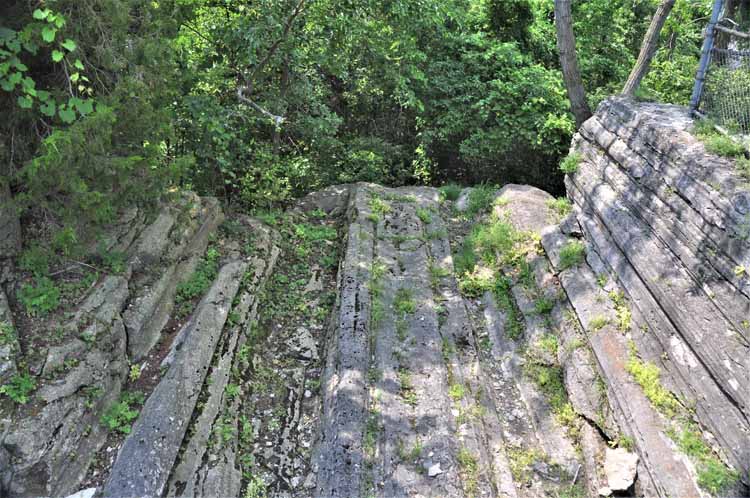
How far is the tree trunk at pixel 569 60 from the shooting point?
800 centimetres

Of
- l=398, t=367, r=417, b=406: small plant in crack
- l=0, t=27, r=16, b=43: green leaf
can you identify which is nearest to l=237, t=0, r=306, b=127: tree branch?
l=0, t=27, r=16, b=43: green leaf

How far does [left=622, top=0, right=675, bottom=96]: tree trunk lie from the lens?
7822 millimetres

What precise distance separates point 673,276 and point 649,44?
5.36m

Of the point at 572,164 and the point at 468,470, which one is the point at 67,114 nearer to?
the point at 468,470

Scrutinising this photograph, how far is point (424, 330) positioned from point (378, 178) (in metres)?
5.09

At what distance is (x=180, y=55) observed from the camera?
19.2 ft

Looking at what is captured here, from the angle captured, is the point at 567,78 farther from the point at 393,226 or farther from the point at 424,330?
the point at 424,330

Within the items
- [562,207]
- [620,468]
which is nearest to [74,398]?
[620,468]

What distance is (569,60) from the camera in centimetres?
831

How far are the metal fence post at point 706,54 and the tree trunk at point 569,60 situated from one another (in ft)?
8.53

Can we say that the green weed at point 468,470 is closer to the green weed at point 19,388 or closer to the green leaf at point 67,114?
the green weed at point 19,388

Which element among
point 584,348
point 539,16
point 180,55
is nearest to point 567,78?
point 539,16

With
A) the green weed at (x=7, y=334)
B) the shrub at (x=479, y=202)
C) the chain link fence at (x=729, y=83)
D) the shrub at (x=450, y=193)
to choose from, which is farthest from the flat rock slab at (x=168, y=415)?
the chain link fence at (x=729, y=83)

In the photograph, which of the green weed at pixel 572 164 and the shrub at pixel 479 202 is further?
the shrub at pixel 479 202
